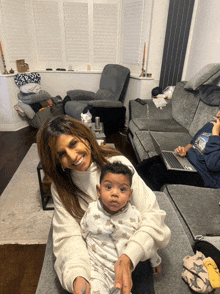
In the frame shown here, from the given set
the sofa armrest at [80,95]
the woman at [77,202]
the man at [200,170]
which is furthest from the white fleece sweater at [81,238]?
the sofa armrest at [80,95]

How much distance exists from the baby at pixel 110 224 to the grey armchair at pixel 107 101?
231cm

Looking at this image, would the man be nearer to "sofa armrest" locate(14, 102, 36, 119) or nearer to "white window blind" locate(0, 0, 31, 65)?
"sofa armrest" locate(14, 102, 36, 119)

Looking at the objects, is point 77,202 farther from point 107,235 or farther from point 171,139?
point 171,139

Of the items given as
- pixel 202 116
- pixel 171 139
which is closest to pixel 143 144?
pixel 171 139

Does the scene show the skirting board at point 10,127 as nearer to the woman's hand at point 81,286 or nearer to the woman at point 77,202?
the woman at point 77,202

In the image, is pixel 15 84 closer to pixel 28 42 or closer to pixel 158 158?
pixel 28 42

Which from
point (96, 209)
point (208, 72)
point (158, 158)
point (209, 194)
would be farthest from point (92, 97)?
point (96, 209)

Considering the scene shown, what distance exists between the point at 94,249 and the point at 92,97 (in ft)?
10.8

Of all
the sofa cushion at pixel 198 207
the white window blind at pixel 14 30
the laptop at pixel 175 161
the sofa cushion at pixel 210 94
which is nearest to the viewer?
the sofa cushion at pixel 198 207

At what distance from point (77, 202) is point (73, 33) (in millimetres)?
3790

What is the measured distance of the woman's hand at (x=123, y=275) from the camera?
24.0 inches

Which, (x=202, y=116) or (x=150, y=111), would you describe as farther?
(x=150, y=111)

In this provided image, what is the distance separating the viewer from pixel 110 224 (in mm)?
753

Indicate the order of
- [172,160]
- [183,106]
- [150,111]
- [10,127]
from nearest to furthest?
[172,160] → [183,106] → [150,111] → [10,127]
